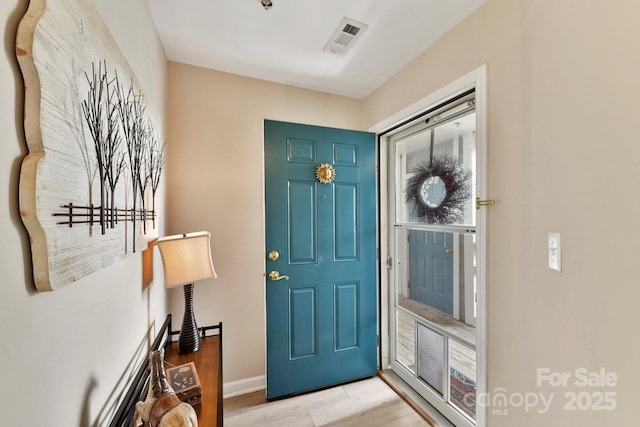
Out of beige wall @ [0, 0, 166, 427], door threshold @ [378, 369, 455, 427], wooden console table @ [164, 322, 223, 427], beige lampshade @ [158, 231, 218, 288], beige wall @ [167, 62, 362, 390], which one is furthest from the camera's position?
beige wall @ [167, 62, 362, 390]

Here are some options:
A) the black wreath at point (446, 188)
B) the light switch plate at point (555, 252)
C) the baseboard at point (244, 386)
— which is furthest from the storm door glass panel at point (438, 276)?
the baseboard at point (244, 386)

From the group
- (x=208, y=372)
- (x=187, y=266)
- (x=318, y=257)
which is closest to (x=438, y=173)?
(x=318, y=257)

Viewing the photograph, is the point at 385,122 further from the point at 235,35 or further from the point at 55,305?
the point at 55,305

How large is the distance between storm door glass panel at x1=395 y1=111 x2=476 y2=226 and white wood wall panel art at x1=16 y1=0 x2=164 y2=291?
1.73 meters

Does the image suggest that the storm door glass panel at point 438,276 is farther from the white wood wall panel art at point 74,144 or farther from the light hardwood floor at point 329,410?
the white wood wall panel art at point 74,144

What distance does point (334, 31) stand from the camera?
62.0 inches

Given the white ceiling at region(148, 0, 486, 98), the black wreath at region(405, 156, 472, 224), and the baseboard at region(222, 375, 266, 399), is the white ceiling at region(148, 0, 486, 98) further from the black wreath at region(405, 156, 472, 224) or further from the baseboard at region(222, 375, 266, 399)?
the baseboard at region(222, 375, 266, 399)

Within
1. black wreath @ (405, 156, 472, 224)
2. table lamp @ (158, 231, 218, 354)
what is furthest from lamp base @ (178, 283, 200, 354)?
black wreath @ (405, 156, 472, 224)

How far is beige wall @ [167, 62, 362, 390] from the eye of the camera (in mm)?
1886

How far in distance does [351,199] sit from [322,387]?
1.52 meters

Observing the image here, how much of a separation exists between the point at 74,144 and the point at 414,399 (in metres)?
2.41

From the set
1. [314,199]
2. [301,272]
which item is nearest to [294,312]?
[301,272]

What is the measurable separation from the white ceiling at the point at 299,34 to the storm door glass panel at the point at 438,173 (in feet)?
1.82

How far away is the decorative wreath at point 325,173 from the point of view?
2053 mm
